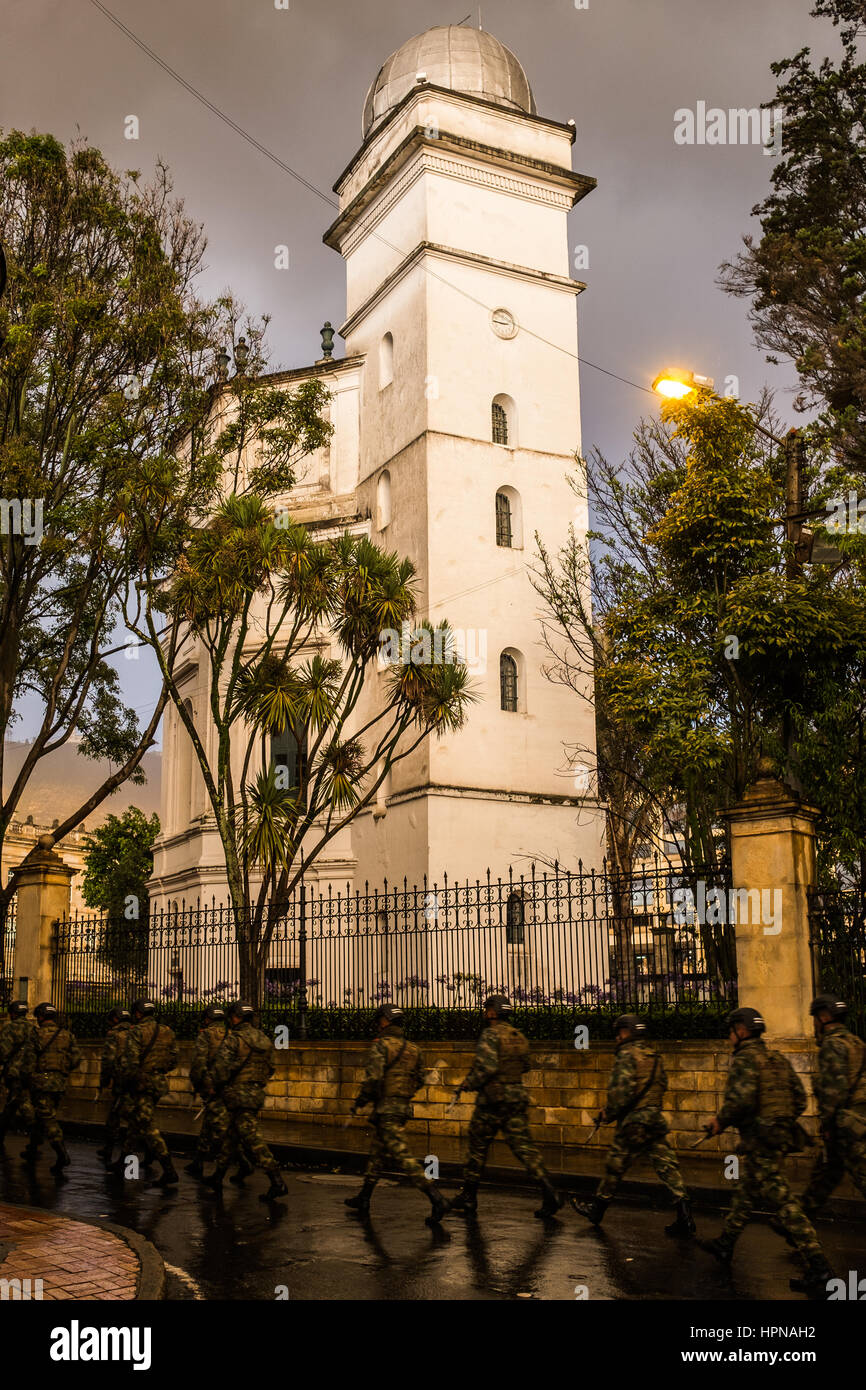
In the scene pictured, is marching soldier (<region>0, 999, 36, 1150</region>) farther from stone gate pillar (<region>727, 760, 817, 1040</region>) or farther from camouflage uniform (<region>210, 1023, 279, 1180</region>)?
stone gate pillar (<region>727, 760, 817, 1040</region>)

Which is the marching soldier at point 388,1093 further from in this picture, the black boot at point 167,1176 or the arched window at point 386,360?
the arched window at point 386,360

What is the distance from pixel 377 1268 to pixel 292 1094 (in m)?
8.25

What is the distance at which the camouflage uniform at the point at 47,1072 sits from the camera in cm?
1335

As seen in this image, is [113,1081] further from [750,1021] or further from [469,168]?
[469,168]

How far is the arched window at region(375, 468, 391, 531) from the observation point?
30859 mm

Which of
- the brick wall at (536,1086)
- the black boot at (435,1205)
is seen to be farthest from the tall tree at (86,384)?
the black boot at (435,1205)

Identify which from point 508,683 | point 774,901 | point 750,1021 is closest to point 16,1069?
point 774,901

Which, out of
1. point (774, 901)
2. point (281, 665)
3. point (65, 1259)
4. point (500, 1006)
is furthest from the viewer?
point (281, 665)

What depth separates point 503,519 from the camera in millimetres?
30141

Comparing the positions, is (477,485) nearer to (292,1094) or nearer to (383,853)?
(383,853)

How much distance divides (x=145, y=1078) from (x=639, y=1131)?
213 inches

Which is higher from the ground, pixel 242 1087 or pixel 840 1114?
pixel 840 1114

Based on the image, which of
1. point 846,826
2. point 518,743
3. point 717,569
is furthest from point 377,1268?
point 518,743

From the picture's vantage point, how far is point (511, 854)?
1085 inches
